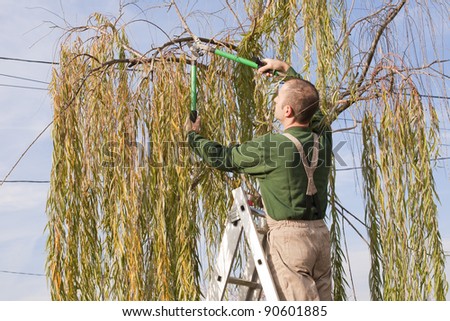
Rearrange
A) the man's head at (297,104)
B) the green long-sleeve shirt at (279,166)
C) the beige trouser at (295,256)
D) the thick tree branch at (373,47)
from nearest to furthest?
1. the beige trouser at (295,256)
2. the green long-sleeve shirt at (279,166)
3. the man's head at (297,104)
4. the thick tree branch at (373,47)

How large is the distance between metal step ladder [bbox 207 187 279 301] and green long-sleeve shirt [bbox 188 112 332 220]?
12cm

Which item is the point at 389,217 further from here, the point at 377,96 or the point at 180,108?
the point at 180,108

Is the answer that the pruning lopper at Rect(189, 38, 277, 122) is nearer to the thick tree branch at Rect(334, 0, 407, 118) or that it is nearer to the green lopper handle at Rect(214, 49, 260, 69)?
the green lopper handle at Rect(214, 49, 260, 69)

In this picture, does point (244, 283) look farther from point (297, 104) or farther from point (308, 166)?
point (297, 104)

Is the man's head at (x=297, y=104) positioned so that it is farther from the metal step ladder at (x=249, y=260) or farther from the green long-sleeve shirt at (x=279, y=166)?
the metal step ladder at (x=249, y=260)

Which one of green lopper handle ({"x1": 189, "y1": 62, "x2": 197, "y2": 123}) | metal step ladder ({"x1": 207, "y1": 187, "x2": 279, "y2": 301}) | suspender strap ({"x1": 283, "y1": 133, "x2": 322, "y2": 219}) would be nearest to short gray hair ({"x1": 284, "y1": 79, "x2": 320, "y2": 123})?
suspender strap ({"x1": 283, "y1": 133, "x2": 322, "y2": 219})

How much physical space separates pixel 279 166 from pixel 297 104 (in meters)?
0.35

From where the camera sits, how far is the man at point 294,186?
372 centimetres

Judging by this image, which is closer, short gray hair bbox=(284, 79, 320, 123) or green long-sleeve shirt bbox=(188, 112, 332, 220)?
green long-sleeve shirt bbox=(188, 112, 332, 220)

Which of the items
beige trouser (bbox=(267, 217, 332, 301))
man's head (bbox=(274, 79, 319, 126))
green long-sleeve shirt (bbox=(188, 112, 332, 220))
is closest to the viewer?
beige trouser (bbox=(267, 217, 332, 301))

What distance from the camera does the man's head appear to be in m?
3.92

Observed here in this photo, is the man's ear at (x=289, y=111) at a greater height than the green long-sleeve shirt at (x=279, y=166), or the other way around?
the man's ear at (x=289, y=111)

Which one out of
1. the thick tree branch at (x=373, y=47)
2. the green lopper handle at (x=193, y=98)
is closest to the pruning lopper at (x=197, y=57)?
the green lopper handle at (x=193, y=98)
